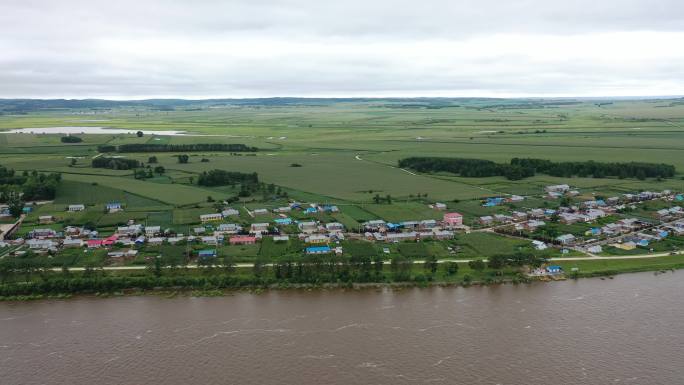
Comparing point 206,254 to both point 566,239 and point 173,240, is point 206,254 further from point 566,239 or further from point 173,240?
point 566,239

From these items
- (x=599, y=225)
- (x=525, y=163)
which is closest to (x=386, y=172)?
(x=525, y=163)

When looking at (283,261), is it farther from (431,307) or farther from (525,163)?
(525,163)

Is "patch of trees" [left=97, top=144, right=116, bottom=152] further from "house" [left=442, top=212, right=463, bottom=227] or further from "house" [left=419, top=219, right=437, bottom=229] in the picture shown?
"house" [left=442, top=212, right=463, bottom=227]

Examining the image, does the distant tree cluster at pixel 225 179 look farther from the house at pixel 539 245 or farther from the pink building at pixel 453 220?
the house at pixel 539 245

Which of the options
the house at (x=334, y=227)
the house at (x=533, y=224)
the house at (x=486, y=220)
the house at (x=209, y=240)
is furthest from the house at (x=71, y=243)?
the house at (x=533, y=224)

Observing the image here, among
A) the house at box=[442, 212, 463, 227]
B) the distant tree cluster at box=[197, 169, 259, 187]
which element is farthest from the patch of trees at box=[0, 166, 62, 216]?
the house at box=[442, 212, 463, 227]

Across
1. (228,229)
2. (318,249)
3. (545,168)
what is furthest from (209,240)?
(545,168)
